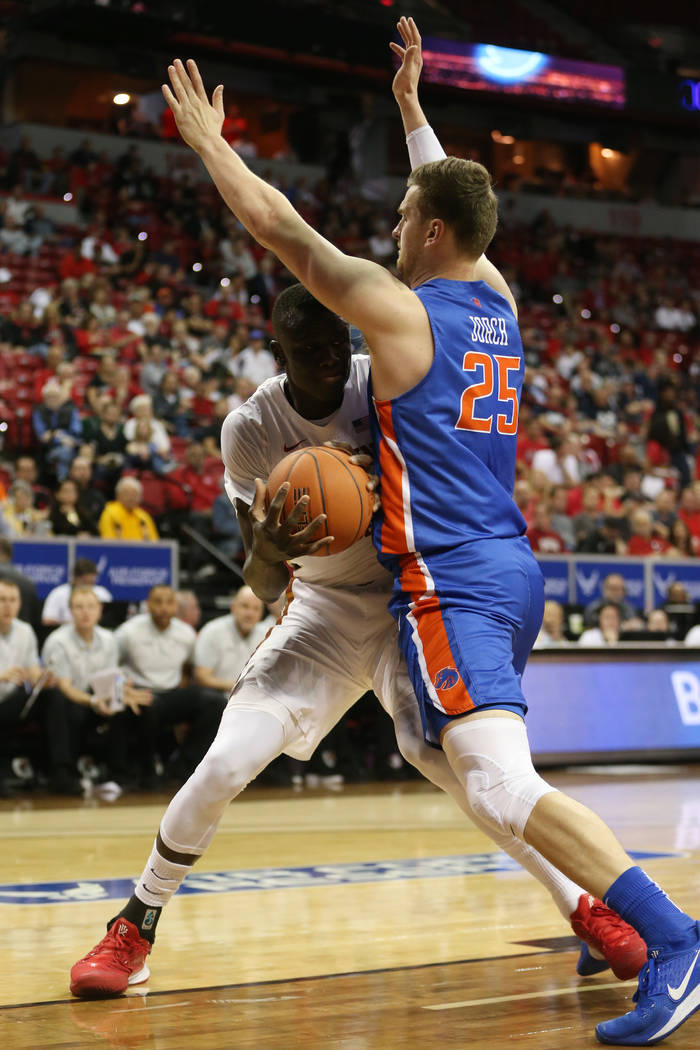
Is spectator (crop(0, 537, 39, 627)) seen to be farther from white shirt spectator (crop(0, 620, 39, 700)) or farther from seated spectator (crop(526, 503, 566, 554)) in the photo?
seated spectator (crop(526, 503, 566, 554))

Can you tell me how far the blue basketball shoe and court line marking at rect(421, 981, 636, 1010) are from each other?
0.55 m

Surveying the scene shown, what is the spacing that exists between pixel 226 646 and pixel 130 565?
1271 mm

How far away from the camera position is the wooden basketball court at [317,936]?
3.21m

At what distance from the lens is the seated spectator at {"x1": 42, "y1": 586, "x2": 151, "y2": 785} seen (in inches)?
347

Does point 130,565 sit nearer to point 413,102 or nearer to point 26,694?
point 26,694

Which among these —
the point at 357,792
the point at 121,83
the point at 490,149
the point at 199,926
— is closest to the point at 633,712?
the point at 357,792

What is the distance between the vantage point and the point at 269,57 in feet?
68.8

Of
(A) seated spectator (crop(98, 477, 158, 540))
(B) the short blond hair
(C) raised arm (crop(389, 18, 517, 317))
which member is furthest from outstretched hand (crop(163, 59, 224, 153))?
(A) seated spectator (crop(98, 477, 158, 540))

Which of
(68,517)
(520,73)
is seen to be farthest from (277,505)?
(520,73)

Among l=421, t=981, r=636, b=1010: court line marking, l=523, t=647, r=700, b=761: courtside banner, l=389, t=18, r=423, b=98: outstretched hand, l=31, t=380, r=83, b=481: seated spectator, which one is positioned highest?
l=389, t=18, r=423, b=98: outstretched hand

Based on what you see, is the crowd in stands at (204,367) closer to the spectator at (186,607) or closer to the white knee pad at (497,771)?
the spectator at (186,607)

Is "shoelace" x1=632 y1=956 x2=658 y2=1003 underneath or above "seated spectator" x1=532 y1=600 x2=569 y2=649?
above

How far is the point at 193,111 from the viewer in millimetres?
3389

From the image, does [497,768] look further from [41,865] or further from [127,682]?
[127,682]
